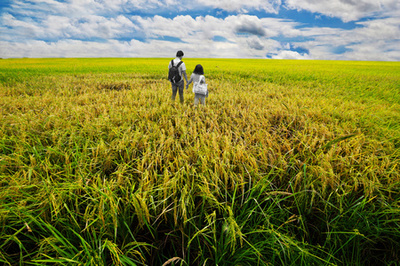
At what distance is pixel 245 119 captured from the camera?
415 cm

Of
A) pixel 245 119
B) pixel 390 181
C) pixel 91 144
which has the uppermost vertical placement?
pixel 245 119

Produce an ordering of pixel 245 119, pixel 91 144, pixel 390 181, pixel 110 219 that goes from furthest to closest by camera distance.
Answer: pixel 245 119 → pixel 91 144 → pixel 390 181 → pixel 110 219

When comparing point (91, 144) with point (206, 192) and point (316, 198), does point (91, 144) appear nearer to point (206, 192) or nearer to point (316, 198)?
point (206, 192)

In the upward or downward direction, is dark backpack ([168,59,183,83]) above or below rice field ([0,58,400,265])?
above

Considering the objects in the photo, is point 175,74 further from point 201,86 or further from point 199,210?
point 199,210

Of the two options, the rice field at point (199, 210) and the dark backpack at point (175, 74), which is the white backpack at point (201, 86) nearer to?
the dark backpack at point (175, 74)

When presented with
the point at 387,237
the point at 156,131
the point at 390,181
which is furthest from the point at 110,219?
the point at 390,181

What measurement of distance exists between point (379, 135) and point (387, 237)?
2.65 meters

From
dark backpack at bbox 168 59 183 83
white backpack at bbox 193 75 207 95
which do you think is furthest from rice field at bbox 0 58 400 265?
dark backpack at bbox 168 59 183 83

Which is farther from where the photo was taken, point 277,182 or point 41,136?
point 41,136

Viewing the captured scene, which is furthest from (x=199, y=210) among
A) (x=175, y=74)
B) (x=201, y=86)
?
(x=175, y=74)

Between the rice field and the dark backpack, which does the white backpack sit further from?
the rice field

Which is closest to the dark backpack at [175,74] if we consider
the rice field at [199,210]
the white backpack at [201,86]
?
the white backpack at [201,86]

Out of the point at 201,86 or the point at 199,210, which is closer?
the point at 199,210
